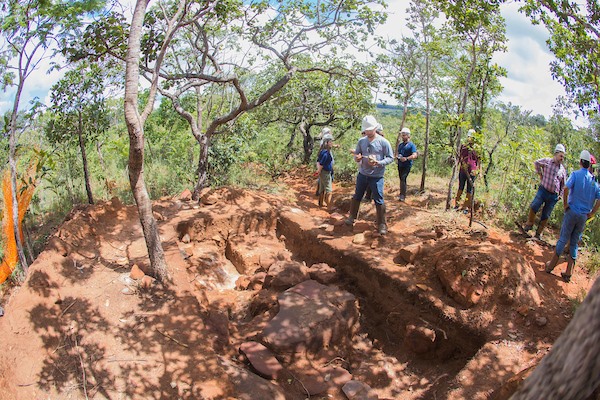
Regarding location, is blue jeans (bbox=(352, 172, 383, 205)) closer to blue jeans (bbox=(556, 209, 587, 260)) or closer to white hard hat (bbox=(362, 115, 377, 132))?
white hard hat (bbox=(362, 115, 377, 132))

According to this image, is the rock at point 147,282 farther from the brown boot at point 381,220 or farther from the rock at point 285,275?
the brown boot at point 381,220

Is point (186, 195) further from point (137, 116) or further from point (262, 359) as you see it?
point (262, 359)

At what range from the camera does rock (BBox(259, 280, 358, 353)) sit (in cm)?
429

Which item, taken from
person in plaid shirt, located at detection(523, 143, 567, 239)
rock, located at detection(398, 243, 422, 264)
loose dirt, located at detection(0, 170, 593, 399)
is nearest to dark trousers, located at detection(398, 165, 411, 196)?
loose dirt, located at detection(0, 170, 593, 399)

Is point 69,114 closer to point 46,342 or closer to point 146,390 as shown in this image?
point 46,342

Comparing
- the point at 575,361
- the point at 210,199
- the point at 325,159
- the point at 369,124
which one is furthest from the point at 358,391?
the point at 325,159

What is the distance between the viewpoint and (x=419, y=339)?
14.5 ft

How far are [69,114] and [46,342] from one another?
4694 mm

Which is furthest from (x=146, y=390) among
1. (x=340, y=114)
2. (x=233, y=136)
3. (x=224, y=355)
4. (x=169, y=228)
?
(x=340, y=114)

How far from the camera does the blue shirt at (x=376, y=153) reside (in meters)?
5.58

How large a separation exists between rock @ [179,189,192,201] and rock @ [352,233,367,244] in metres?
3.72

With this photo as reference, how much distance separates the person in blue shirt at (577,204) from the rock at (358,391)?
314 centimetres

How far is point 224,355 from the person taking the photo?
4.16m

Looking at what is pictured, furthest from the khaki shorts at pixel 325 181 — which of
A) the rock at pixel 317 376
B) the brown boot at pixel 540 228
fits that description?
the rock at pixel 317 376
